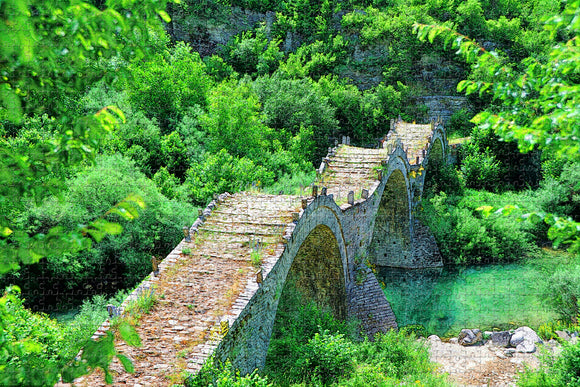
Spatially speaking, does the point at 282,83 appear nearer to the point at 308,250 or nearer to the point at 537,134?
the point at 308,250

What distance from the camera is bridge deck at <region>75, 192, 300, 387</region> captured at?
8164 mm

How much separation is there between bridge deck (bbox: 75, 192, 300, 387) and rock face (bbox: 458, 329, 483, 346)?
10140mm

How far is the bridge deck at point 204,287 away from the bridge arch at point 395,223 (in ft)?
39.6

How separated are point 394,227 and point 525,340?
414 inches

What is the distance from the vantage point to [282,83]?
36531mm

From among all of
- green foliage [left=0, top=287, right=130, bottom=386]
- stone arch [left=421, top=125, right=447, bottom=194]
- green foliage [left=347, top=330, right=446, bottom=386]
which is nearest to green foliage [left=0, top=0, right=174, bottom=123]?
green foliage [left=0, top=287, right=130, bottom=386]

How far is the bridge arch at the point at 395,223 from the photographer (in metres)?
25.9

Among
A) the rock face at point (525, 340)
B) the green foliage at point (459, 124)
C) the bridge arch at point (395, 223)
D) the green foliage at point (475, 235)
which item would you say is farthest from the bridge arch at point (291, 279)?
the green foliage at point (459, 124)

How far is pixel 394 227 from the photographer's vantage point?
1102 inches

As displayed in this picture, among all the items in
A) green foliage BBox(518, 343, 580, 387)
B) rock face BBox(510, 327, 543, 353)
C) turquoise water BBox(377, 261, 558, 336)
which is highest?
green foliage BBox(518, 343, 580, 387)

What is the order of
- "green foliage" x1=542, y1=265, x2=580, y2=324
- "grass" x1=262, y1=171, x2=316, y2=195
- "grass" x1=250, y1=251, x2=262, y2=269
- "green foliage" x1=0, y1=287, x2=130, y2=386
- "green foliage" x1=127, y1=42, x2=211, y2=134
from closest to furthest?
1. "green foliage" x1=0, y1=287, x2=130, y2=386
2. "grass" x1=250, y1=251, x2=262, y2=269
3. "green foliage" x1=542, y1=265, x2=580, y2=324
4. "grass" x1=262, y1=171, x2=316, y2=195
5. "green foliage" x1=127, y1=42, x2=211, y2=134

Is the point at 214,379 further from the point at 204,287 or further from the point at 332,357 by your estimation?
the point at 332,357

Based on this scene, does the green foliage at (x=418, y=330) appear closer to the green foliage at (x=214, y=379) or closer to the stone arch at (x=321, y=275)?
the stone arch at (x=321, y=275)

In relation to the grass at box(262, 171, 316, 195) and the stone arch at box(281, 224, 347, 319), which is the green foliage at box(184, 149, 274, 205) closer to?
the grass at box(262, 171, 316, 195)
